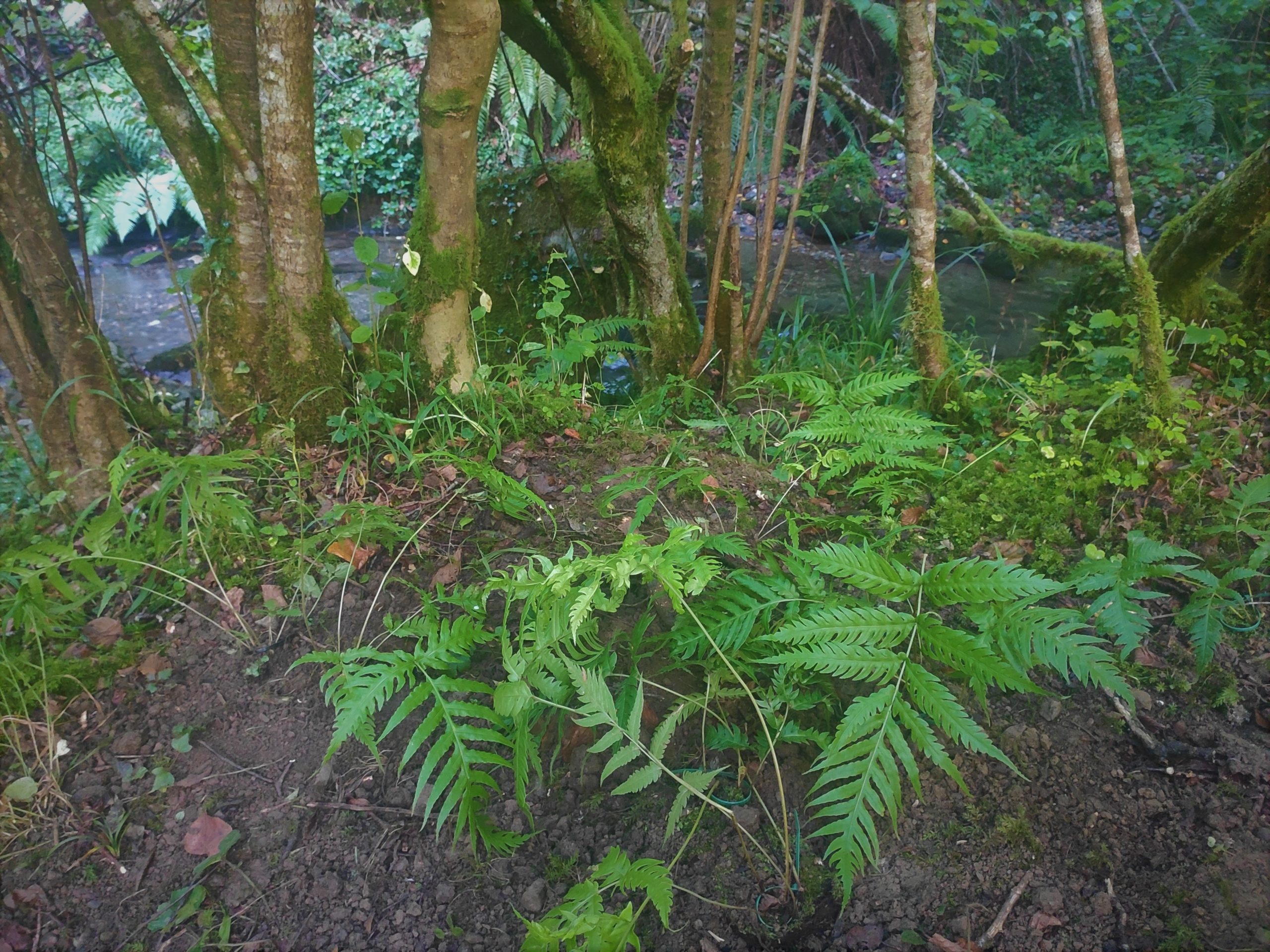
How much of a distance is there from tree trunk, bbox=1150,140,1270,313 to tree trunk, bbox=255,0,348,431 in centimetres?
338

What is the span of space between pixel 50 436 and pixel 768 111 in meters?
6.03

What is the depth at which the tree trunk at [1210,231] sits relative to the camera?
2965mm

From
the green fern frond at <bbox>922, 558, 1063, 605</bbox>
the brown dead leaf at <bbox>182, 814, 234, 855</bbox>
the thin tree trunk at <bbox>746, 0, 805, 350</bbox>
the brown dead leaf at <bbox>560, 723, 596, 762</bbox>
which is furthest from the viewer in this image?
the thin tree trunk at <bbox>746, 0, 805, 350</bbox>

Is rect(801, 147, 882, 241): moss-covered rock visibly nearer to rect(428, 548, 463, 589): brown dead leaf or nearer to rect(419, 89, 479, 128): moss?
rect(419, 89, 479, 128): moss

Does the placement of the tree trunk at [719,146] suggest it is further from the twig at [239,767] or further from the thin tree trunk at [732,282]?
the twig at [239,767]

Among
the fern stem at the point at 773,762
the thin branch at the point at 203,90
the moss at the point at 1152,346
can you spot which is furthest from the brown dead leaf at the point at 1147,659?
the thin branch at the point at 203,90

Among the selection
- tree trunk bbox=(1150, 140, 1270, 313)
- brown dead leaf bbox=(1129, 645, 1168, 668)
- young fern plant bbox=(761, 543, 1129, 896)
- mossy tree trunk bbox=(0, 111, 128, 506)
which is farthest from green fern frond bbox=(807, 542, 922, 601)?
mossy tree trunk bbox=(0, 111, 128, 506)

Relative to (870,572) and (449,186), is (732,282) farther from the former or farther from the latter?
(870,572)

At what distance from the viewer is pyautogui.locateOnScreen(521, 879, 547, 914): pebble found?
1.60 m

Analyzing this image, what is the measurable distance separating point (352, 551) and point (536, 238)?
2710 mm

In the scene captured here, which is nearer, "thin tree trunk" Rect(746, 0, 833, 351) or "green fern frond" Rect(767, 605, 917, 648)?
"green fern frond" Rect(767, 605, 917, 648)

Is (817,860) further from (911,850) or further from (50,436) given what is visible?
(50,436)

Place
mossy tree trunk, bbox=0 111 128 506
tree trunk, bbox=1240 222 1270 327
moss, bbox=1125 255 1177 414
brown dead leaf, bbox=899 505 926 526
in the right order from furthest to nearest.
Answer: tree trunk, bbox=1240 222 1270 327
mossy tree trunk, bbox=0 111 128 506
moss, bbox=1125 255 1177 414
brown dead leaf, bbox=899 505 926 526

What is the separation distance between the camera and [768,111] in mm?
6809
